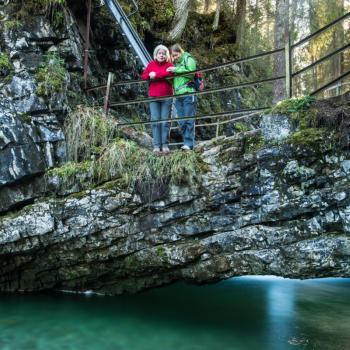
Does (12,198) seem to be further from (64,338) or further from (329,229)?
(329,229)

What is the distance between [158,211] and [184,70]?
2254 mm

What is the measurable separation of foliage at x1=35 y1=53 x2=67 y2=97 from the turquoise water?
380 centimetres

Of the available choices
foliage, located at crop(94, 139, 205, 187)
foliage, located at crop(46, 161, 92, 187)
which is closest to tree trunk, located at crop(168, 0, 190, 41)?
foliage, located at crop(94, 139, 205, 187)

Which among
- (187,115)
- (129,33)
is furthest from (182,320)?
(129,33)

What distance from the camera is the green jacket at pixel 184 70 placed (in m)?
6.73

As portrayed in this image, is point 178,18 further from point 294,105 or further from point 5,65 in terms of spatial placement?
point 294,105

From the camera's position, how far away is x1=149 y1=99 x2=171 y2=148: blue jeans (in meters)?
6.79

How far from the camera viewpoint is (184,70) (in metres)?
6.75

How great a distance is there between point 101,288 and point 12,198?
94.8 inches

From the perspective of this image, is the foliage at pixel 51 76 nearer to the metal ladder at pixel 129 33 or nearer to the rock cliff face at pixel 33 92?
the rock cliff face at pixel 33 92

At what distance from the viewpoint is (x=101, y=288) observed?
314 inches

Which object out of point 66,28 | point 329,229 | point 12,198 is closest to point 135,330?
point 12,198

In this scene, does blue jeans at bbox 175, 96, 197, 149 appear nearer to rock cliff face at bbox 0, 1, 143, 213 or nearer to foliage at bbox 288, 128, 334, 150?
foliage at bbox 288, 128, 334, 150

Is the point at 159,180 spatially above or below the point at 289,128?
below
